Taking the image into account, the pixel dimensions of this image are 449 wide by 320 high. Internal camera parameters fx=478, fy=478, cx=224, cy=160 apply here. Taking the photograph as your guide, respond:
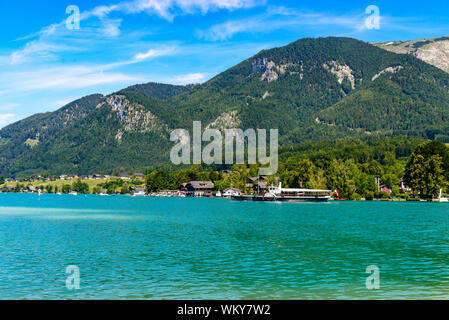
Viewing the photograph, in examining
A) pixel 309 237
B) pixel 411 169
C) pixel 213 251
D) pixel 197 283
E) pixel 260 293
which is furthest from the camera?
pixel 411 169

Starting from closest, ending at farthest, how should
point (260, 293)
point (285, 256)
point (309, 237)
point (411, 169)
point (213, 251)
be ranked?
1. point (260, 293)
2. point (285, 256)
3. point (213, 251)
4. point (309, 237)
5. point (411, 169)

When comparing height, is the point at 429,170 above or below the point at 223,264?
above

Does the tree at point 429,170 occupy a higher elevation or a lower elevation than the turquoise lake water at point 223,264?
higher

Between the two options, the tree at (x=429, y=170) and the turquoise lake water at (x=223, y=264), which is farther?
the tree at (x=429, y=170)

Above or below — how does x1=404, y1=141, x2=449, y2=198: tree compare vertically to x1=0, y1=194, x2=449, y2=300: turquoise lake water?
above

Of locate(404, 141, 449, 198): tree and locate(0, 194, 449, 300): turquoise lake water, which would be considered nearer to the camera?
locate(0, 194, 449, 300): turquoise lake water

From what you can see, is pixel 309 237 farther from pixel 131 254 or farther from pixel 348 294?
pixel 348 294

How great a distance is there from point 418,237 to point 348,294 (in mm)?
36853

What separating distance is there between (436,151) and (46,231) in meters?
163

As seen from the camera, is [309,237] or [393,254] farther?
→ [309,237]

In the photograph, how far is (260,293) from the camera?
1165 inches

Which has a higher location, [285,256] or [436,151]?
[436,151]

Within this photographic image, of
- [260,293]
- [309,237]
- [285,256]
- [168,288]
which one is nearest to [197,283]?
[168,288]

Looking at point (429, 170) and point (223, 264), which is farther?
point (429, 170)
